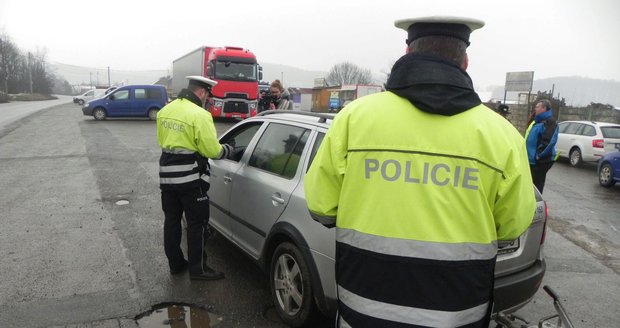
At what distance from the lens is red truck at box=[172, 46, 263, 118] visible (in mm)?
20016

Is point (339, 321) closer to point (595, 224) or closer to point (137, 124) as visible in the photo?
point (595, 224)

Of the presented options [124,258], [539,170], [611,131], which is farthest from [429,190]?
[611,131]

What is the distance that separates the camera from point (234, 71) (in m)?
20.2

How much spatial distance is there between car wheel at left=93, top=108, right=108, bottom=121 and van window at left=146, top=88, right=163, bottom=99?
7.16ft

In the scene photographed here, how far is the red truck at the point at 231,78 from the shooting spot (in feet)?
65.7

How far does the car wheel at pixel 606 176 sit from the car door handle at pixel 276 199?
388 inches

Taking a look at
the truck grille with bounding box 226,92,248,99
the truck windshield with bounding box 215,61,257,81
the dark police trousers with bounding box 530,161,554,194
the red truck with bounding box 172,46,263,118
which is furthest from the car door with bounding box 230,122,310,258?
the truck windshield with bounding box 215,61,257,81

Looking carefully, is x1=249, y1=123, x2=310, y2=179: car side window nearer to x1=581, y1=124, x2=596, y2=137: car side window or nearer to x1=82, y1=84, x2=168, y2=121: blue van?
x1=581, y1=124, x2=596, y2=137: car side window

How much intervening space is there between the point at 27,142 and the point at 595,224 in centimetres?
1468

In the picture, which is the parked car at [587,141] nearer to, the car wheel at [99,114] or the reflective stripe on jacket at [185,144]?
the reflective stripe on jacket at [185,144]

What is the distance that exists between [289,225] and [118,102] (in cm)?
2054

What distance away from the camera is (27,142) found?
527 inches

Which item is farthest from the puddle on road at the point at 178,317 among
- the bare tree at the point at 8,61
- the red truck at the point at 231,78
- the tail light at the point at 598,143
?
the bare tree at the point at 8,61

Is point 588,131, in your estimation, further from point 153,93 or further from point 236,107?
point 153,93
